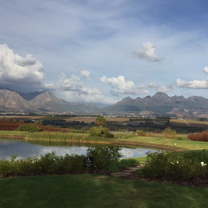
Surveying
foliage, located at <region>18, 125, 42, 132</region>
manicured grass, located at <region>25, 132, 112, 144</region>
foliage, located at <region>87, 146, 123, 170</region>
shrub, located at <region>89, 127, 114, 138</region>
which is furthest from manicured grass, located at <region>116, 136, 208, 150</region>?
foliage, located at <region>87, 146, 123, 170</region>

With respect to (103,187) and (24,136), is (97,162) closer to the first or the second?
(103,187)

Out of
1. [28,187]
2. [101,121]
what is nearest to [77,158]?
[28,187]

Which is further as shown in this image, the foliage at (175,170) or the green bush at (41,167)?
the green bush at (41,167)

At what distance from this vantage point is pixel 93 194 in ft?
29.6

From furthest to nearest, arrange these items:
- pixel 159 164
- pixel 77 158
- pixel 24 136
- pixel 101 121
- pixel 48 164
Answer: pixel 101 121
pixel 24 136
pixel 77 158
pixel 48 164
pixel 159 164

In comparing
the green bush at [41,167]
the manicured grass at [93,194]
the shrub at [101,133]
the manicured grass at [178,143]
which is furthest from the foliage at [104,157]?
the shrub at [101,133]

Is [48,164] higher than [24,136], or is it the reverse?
[48,164]

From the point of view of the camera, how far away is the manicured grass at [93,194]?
320 inches

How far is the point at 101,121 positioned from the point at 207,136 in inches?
1297

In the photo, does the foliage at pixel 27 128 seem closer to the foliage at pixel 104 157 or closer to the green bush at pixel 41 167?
the foliage at pixel 104 157

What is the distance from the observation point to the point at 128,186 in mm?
10062

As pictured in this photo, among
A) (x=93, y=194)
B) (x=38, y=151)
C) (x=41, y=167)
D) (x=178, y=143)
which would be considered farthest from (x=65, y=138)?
(x=93, y=194)

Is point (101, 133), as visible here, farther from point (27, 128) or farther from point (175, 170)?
point (175, 170)

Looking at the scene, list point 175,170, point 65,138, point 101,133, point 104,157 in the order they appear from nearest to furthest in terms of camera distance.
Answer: point 175,170, point 104,157, point 65,138, point 101,133
